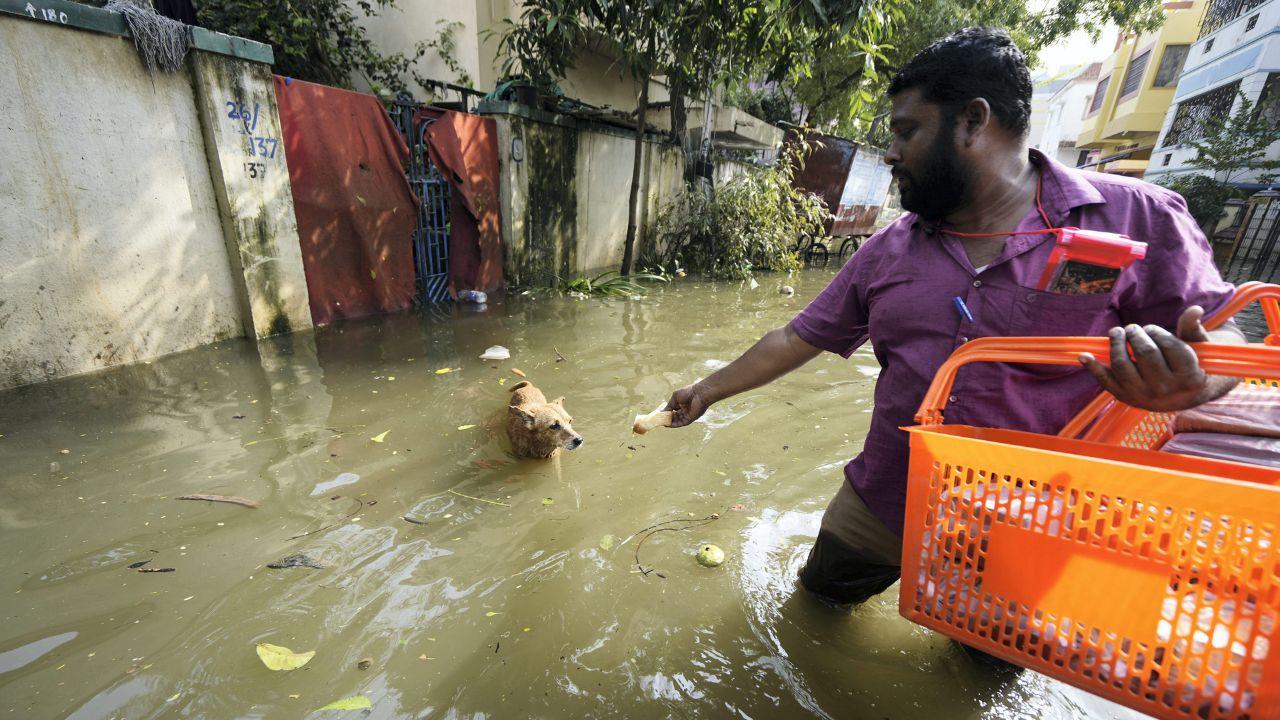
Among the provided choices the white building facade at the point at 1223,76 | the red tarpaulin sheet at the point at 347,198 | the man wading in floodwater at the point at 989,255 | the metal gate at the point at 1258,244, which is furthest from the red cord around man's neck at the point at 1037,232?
the white building facade at the point at 1223,76

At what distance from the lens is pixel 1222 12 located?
18.8 metres

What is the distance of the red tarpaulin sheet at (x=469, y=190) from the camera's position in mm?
6566

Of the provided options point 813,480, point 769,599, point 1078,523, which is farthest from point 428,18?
point 1078,523

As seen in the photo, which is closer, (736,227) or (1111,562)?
(1111,562)

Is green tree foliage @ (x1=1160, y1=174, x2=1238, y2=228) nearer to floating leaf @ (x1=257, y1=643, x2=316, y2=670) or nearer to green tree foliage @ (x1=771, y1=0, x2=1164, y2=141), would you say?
green tree foliage @ (x1=771, y1=0, x2=1164, y2=141)

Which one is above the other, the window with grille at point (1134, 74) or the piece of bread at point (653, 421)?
the window with grille at point (1134, 74)

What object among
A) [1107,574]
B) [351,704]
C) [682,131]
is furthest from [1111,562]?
[682,131]

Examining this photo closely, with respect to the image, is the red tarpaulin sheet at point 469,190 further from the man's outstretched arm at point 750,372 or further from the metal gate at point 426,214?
the man's outstretched arm at point 750,372

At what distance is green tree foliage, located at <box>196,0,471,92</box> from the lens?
726 cm

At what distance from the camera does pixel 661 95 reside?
1456 cm

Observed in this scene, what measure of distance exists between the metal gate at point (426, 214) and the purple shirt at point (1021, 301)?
20.0ft

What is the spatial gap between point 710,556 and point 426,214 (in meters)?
5.77

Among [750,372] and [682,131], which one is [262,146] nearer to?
[750,372]

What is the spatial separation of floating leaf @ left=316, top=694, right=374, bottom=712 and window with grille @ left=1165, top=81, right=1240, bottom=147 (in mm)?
25261
